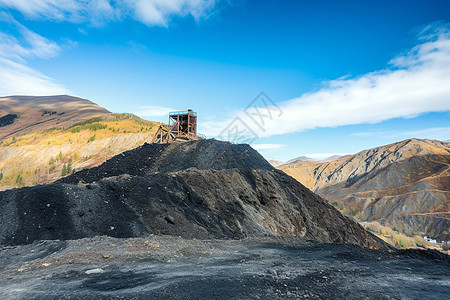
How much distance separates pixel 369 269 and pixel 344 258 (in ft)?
4.43

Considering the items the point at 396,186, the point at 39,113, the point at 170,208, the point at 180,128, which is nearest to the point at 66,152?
the point at 180,128

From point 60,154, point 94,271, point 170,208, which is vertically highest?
point 60,154

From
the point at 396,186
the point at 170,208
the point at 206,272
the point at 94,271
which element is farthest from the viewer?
the point at 396,186

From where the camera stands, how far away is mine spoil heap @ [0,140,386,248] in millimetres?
9242

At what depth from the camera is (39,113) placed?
100 meters

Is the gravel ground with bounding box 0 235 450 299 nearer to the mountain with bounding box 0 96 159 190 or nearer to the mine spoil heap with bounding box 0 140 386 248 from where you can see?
the mine spoil heap with bounding box 0 140 386 248

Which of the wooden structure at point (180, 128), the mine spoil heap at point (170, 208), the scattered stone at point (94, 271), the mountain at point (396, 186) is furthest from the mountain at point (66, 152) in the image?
the mountain at point (396, 186)

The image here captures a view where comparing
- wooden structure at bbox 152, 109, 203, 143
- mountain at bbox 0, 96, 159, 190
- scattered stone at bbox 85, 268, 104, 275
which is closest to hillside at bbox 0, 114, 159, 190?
mountain at bbox 0, 96, 159, 190

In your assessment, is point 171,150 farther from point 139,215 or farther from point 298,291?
point 298,291

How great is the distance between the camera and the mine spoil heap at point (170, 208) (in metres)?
9.24

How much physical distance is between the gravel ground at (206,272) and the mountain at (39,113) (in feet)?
251

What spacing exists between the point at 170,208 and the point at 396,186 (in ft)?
302

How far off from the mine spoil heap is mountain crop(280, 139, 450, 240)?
5373 cm

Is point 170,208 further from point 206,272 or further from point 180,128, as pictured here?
point 180,128
